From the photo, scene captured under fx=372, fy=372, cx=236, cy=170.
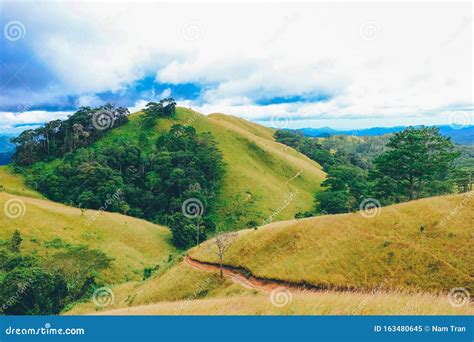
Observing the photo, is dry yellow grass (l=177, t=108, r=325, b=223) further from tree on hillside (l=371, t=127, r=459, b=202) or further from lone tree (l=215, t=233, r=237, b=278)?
lone tree (l=215, t=233, r=237, b=278)

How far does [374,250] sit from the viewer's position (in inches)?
1275

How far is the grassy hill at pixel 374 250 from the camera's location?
94.0 ft

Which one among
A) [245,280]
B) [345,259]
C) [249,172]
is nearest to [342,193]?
[249,172]

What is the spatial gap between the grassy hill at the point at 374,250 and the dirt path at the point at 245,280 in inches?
28.8

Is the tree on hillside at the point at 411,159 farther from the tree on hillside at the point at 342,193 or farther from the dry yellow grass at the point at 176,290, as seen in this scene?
the dry yellow grass at the point at 176,290

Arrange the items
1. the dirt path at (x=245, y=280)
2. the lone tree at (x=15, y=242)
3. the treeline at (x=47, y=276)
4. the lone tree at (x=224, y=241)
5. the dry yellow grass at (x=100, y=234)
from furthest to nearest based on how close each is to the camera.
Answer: the dry yellow grass at (x=100, y=234), the lone tree at (x=15, y=242), the lone tree at (x=224, y=241), the treeline at (x=47, y=276), the dirt path at (x=245, y=280)

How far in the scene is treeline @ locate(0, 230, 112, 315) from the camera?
38438mm

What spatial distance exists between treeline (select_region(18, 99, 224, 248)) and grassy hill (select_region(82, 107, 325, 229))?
4053 mm

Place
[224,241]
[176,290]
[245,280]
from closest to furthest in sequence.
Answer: [245,280] < [176,290] < [224,241]

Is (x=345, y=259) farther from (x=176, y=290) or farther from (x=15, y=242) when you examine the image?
(x=15, y=242)

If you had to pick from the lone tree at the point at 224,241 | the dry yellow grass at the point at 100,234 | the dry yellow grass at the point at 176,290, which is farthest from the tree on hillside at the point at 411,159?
the dry yellow grass at the point at 100,234

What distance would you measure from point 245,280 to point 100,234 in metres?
39.2

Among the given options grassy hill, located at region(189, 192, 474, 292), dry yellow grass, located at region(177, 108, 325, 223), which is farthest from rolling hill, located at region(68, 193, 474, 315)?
dry yellow grass, located at region(177, 108, 325, 223)

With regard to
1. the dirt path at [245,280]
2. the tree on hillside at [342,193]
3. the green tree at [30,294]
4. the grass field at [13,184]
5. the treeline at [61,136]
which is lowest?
the green tree at [30,294]
